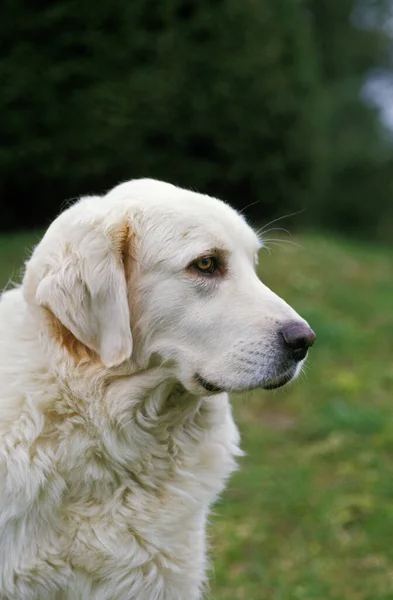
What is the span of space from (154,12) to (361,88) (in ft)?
41.3

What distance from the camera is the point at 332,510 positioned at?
4656 mm

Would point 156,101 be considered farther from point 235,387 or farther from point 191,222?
point 235,387

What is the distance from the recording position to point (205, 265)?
2.62 meters

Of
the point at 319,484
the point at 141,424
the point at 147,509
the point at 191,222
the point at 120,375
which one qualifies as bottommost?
the point at 319,484

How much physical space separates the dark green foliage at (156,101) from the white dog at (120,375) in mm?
7631

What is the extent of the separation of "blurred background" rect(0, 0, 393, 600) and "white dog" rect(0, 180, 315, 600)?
5.17ft

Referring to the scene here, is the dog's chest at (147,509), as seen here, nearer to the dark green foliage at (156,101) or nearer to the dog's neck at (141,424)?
the dog's neck at (141,424)

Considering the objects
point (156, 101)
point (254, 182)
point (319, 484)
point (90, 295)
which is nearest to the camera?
point (90, 295)

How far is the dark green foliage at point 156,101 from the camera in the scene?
977 cm

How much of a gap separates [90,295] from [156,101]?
26.7 feet

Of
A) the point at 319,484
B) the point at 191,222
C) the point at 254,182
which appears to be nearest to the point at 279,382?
the point at 191,222

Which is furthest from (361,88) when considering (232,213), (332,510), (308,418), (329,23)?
(232,213)

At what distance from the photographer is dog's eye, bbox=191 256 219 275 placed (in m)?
2.62

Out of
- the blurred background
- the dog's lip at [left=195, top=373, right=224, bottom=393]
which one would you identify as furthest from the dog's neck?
the blurred background
